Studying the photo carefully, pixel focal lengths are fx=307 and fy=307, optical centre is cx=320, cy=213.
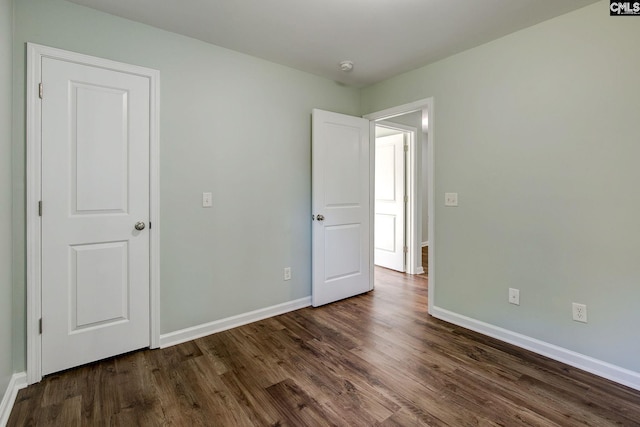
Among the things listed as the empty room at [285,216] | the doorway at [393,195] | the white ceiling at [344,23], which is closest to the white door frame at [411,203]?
the doorway at [393,195]

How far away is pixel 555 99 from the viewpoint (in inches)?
84.1

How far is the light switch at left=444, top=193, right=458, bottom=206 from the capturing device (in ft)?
8.94

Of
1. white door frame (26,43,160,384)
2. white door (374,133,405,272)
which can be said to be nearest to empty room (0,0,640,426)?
white door frame (26,43,160,384)

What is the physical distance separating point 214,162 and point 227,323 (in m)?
1.39

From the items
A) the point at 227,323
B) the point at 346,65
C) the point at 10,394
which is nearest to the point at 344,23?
the point at 346,65

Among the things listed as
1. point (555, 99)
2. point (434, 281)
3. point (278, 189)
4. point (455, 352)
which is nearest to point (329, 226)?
point (278, 189)

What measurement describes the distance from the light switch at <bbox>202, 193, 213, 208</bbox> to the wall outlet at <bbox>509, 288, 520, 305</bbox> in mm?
2504

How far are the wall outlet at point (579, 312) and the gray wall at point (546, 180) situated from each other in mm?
34

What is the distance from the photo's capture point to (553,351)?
2.18m

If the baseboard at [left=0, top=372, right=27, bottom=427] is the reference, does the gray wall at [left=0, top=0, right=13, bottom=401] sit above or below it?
above

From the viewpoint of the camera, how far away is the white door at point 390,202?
174 inches

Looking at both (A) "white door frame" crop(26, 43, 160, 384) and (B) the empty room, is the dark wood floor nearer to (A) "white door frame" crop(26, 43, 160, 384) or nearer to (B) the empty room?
(B) the empty room

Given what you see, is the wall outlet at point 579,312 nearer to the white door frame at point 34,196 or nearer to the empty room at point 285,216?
the empty room at point 285,216

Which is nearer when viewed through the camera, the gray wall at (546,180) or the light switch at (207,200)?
the gray wall at (546,180)
